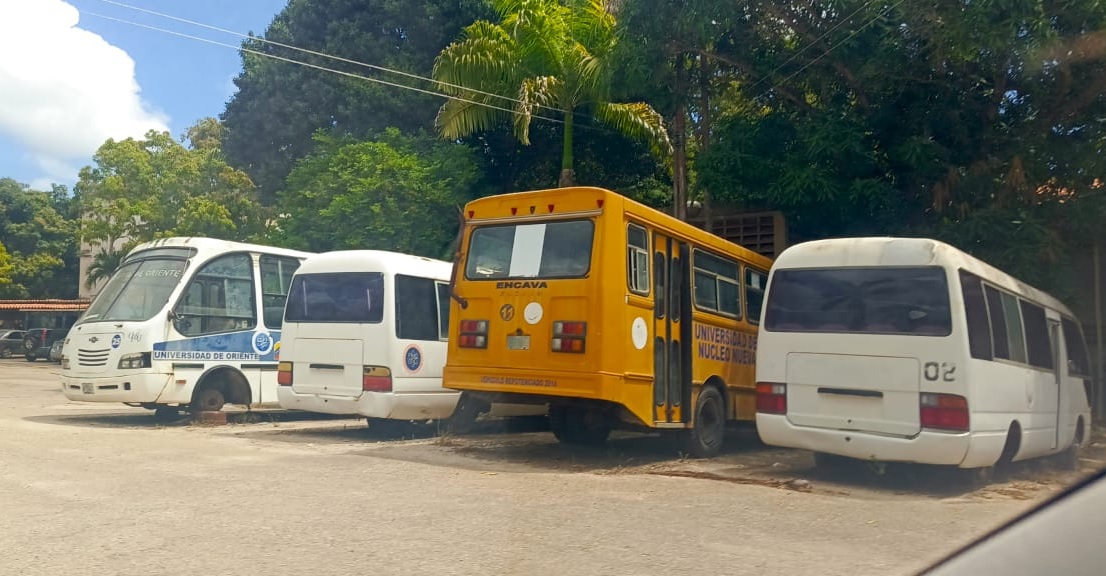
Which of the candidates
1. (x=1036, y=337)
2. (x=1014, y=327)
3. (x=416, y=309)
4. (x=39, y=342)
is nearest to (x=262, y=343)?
(x=416, y=309)

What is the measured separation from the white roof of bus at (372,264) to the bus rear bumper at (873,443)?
4802 millimetres

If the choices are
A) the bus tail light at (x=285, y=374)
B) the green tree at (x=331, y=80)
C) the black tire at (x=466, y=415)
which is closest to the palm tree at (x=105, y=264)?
the green tree at (x=331, y=80)

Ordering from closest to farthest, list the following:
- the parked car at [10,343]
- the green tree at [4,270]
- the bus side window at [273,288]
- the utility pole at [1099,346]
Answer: the bus side window at [273,288], the utility pole at [1099,346], the parked car at [10,343], the green tree at [4,270]

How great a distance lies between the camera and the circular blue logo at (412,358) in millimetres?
11703

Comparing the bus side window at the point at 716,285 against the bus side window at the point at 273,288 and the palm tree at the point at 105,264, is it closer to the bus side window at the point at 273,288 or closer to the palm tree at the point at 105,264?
the bus side window at the point at 273,288

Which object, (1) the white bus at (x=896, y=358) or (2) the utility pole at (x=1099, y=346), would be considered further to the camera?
(2) the utility pole at (x=1099, y=346)

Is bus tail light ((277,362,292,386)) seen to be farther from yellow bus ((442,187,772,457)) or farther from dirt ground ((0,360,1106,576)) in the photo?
yellow bus ((442,187,772,457))

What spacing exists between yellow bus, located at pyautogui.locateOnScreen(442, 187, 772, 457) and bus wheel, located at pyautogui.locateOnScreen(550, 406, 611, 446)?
0.08 m

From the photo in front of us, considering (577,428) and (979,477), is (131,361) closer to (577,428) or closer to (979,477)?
(577,428)

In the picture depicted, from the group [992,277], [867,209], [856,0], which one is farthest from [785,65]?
[992,277]

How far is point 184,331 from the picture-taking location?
13.1 m

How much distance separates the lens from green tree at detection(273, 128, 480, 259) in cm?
1945

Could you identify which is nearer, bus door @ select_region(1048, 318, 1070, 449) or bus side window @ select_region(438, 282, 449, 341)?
bus door @ select_region(1048, 318, 1070, 449)

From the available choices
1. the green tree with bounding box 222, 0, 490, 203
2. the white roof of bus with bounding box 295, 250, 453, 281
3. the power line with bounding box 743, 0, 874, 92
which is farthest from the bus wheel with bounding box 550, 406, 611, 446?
the green tree with bounding box 222, 0, 490, 203
